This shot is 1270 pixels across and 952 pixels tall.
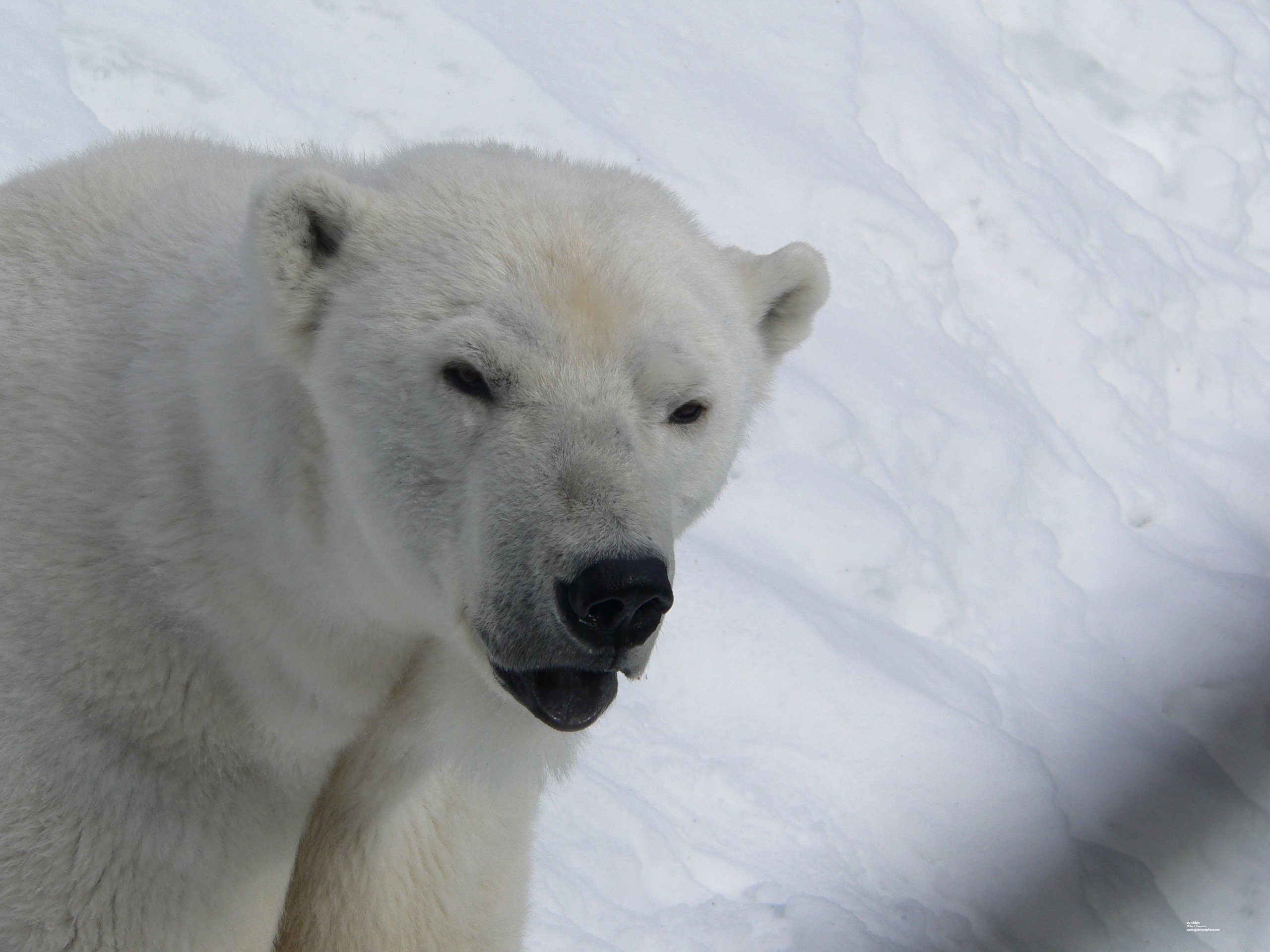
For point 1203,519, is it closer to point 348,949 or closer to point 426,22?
point 426,22

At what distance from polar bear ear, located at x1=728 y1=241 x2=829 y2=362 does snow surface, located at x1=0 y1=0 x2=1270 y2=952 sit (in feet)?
5.68

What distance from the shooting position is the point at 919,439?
6.04m

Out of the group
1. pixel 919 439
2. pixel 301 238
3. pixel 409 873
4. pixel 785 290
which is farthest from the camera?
pixel 919 439

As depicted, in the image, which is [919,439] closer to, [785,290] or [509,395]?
[785,290]

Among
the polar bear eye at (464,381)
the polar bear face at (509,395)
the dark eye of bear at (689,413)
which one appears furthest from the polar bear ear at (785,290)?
the polar bear eye at (464,381)

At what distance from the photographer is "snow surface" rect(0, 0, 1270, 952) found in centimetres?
436

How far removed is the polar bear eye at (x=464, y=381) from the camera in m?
2.30

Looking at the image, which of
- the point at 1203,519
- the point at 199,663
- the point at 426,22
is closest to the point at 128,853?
the point at 199,663

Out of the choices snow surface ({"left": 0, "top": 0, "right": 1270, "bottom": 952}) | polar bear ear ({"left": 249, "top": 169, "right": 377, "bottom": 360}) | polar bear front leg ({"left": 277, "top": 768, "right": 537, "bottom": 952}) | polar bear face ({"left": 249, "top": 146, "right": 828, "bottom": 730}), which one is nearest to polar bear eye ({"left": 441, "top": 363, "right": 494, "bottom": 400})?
polar bear face ({"left": 249, "top": 146, "right": 828, "bottom": 730})

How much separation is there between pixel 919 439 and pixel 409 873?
3686mm

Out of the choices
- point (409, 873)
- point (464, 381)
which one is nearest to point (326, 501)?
point (464, 381)

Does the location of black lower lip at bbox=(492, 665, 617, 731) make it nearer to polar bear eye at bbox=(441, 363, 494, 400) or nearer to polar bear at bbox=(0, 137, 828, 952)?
polar bear at bbox=(0, 137, 828, 952)

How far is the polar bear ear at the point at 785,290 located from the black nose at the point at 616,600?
3.27 ft

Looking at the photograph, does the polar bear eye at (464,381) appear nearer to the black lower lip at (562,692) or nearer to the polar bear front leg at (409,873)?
the black lower lip at (562,692)
